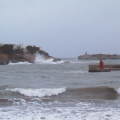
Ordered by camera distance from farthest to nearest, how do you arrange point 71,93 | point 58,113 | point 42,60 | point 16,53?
1. point 42,60
2. point 16,53
3. point 71,93
4. point 58,113

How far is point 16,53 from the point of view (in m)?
100

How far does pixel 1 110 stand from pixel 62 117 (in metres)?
2.78

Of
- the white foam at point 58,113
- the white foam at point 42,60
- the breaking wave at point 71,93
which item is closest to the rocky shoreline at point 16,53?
the white foam at point 42,60

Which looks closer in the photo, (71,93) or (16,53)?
(71,93)

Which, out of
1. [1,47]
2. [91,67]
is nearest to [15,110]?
[91,67]

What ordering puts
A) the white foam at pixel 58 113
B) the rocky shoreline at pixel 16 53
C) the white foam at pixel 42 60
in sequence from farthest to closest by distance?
the white foam at pixel 42 60, the rocky shoreline at pixel 16 53, the white foam at pixel 58 113

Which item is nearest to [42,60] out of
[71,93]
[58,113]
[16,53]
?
[16,53]

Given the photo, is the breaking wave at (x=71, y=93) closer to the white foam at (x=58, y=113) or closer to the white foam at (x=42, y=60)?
the white foam at (x=58, y=113)

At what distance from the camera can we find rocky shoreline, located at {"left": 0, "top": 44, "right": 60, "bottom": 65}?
9556 centimetres

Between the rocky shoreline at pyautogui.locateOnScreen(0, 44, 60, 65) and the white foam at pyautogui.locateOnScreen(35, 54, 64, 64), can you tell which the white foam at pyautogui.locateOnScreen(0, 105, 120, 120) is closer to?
the rocky shoreline at pyautogui.locateOnScreen(0, 44, 60, 65)

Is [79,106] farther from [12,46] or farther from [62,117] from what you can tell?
[12,46]

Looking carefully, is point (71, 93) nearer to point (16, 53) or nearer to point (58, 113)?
point (58, 113)

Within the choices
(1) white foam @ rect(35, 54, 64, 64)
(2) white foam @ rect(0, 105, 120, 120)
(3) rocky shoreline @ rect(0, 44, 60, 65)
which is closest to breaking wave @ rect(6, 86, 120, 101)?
(2) white foam @ rect(0, 105, 120, 120)

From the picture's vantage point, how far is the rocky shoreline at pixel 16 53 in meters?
95.6
